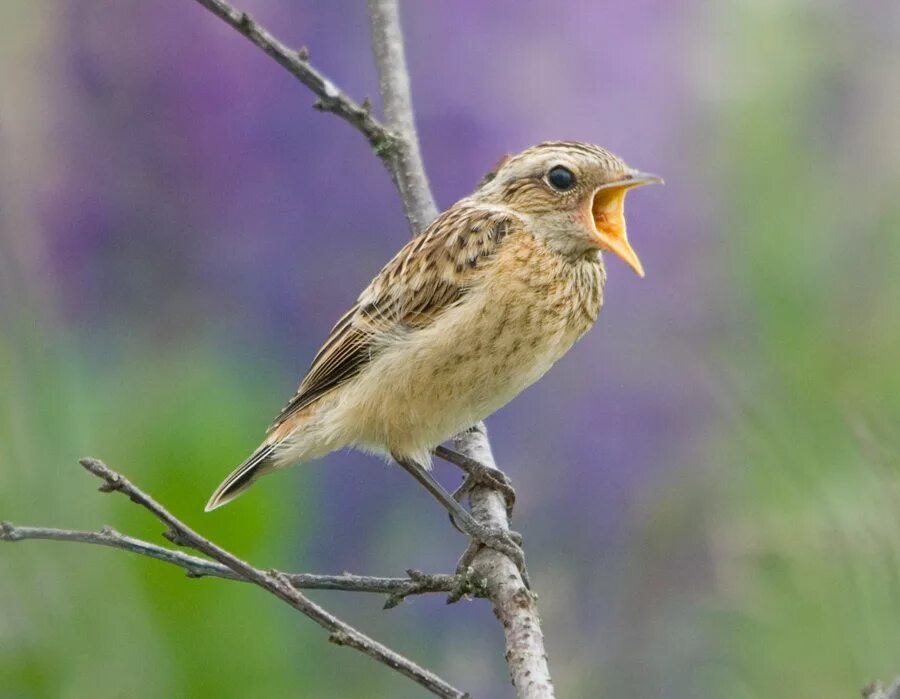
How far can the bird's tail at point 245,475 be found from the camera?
1167 millimetres

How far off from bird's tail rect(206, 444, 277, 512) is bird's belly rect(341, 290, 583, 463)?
101 millimetres

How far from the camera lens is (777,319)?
1.59m

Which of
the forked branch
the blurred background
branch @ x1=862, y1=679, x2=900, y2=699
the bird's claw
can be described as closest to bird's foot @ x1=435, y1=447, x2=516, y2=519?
the bird's claw

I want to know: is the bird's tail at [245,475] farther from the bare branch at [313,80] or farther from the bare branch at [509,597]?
the bare branch at [313,80]

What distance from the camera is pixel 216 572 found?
818 millimetres

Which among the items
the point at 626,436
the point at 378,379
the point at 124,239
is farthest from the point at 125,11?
the point at 626,436

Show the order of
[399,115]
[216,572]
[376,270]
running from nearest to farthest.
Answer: [216,572] < [399,115] < [376,270]

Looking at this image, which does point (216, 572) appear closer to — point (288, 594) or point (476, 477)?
point (288, 594)

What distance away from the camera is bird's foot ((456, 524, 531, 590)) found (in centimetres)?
103

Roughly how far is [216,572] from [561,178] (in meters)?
0.58

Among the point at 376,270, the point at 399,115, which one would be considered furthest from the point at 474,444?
the point at 376,270

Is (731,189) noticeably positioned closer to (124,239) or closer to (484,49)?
(484,49)

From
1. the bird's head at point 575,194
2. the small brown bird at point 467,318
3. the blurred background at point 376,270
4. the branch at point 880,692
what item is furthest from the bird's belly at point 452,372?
the branch at point 880,692

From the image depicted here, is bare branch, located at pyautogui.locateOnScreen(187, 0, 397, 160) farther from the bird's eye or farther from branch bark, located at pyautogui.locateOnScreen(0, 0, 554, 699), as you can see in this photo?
the bird's eye
